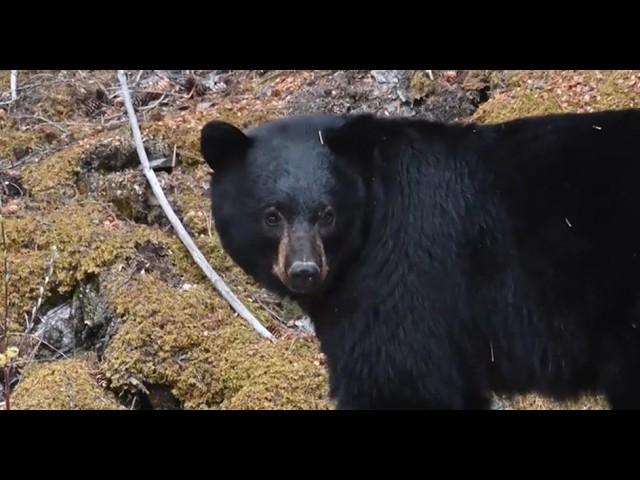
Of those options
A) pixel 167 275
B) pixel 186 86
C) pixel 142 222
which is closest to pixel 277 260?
pixel 167 275

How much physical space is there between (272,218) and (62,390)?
6.34 feet

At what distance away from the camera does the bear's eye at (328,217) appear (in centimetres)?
427

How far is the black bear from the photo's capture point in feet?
13.9

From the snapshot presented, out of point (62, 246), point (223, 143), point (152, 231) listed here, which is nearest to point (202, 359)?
point (152, 231)

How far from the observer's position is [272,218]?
433 centimetres

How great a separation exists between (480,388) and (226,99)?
14.9 feet

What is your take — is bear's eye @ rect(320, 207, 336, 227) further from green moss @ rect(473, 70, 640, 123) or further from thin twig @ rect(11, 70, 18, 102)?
thin twig @ rect(11, 70, 18, 102)

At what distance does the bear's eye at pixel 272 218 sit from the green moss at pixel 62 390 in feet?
5.45

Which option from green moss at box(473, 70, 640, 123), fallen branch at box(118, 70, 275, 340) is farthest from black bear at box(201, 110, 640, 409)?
green moss at box(473, 70, 640, 123)

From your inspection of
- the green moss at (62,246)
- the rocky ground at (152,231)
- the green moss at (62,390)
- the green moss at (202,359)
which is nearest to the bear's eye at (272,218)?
the rocky ground at (152,231)

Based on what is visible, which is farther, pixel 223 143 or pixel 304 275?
pixel 223 143

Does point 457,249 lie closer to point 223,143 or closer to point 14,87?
point 223,143
